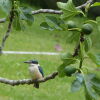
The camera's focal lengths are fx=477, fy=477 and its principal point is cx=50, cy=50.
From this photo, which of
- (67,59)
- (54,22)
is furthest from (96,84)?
(54,22)

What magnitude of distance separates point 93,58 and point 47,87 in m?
10.8

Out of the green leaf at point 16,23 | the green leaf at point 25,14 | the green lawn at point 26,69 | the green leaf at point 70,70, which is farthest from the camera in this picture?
the green lawn at point 26,69

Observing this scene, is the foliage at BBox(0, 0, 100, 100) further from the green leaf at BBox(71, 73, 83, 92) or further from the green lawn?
the green lawn

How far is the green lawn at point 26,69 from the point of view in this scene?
458 inches

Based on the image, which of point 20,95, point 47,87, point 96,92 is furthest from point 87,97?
point 47,87

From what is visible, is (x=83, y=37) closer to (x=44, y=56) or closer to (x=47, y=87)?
(x=47, y=87)

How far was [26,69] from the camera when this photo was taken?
45.6 ft

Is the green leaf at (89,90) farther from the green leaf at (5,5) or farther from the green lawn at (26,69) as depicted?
the green lawn at (26,69)

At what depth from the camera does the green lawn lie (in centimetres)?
1162

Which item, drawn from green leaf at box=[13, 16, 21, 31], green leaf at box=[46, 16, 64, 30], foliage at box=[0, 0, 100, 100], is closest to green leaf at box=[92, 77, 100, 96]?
foliage at box=[0, 0, 100, 100]

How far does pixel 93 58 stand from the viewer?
1.89m

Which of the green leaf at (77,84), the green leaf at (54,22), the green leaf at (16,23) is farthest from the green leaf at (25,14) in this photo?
the green leaf at (77,84)

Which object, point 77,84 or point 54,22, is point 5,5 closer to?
point 54,22

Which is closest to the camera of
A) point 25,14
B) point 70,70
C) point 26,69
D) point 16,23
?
point 70,70
